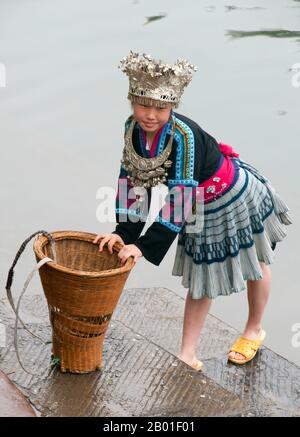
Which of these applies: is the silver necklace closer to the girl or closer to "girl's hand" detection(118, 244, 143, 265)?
the girl

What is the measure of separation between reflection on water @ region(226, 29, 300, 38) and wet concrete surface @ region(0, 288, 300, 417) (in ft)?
13.3

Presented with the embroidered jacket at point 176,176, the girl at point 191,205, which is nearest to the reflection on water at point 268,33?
the girl at point 191,205

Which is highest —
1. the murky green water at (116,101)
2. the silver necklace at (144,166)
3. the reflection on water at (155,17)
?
the silver necklace at (144,166)

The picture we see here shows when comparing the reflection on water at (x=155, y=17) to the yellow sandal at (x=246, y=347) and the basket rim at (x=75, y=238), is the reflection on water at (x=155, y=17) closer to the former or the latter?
the yellow sandal at (x=246, y=347)

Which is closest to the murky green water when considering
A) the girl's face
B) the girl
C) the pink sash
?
the girl

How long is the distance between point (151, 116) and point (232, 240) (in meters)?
0.65

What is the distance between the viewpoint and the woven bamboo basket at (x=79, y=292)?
3336mm

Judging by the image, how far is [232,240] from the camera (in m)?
3.83

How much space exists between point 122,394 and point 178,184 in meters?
0.80

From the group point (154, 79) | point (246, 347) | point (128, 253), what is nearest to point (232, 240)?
point (128, 253)

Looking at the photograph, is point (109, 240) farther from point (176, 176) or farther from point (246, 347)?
point (246, 347)

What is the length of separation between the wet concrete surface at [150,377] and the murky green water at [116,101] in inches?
13.7

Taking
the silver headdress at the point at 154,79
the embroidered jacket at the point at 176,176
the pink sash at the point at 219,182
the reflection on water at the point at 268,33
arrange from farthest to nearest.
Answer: the reflection on water at the point at 268,33
the pink sash at the point at 219,182
the embroidered jacket at the point at 176,176
the silver headdress at the point at 154,79

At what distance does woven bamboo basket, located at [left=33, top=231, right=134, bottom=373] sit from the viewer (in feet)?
10.9
